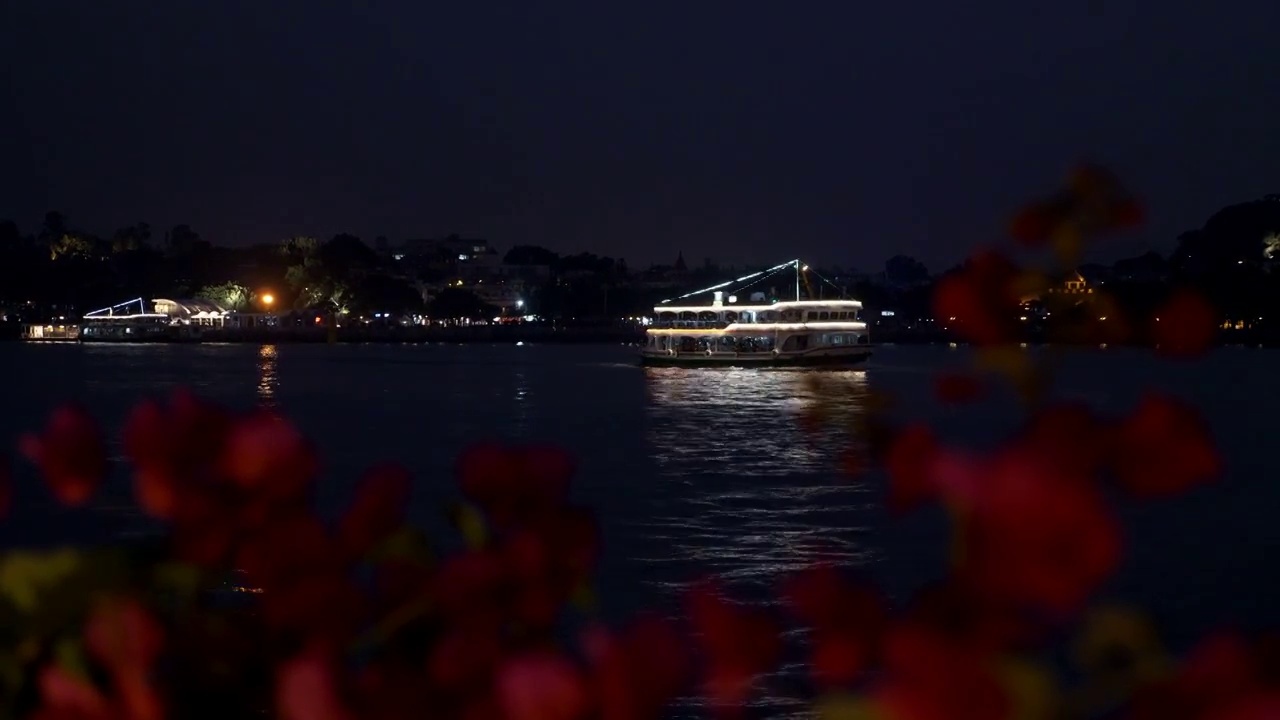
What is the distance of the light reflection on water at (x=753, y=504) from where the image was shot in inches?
581

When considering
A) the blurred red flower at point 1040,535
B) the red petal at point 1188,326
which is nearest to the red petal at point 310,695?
the blurred red flower at point 1040,535

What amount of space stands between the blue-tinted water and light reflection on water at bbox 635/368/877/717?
0.20 feet

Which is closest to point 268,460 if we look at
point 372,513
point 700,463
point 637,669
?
point 372,513

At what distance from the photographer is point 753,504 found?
70.1ft

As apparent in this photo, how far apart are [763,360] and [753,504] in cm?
4847

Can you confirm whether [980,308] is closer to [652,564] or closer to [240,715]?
[240,715]

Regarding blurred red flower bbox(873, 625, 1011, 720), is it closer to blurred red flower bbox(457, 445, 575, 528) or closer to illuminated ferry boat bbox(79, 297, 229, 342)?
blurred red flower bbox(457, 445, 575, 528)

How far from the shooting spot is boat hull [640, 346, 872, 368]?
228 ft

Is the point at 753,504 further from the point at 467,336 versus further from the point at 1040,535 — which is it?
the point at 467,336

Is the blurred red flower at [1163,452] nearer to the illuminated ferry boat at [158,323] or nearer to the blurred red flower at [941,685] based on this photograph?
the blurred red flower at [941,685]

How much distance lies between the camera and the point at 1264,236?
5645 inches

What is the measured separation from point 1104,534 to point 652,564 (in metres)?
14.8

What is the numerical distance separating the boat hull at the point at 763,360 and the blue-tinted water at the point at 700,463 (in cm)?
73

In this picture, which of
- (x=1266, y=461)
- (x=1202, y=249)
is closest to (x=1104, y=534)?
(x=1266, y=461)
